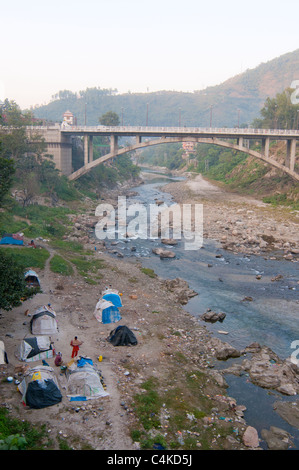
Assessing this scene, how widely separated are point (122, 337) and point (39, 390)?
16.5ft

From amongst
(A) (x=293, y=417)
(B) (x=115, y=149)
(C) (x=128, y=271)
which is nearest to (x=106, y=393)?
(A) (x=293, y=417)

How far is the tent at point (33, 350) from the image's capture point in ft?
45.8

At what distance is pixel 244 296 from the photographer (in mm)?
23156

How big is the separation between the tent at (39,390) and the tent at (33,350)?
5.95 feet

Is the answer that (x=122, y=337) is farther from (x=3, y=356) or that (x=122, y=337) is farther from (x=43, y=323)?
(x=3, y=356)

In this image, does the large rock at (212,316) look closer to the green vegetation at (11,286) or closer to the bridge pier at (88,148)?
the green vegetation at (11,286)

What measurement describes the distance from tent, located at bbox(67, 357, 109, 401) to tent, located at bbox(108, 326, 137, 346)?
3137mm

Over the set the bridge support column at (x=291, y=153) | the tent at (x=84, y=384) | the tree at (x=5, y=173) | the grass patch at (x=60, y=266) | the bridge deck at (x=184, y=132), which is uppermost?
the bridge deck at (x=184, y=132)

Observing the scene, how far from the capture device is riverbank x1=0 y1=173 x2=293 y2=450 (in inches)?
430

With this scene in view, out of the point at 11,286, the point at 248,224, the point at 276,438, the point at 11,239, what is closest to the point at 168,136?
the point at 248,224

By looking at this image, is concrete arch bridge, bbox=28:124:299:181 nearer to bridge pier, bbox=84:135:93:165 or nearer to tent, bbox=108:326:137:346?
bridge pier, bbox=84:135:93:165

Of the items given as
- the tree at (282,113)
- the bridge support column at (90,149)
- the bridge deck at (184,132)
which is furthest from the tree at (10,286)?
the tree at (282,113)

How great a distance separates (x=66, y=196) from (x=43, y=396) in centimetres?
3752
